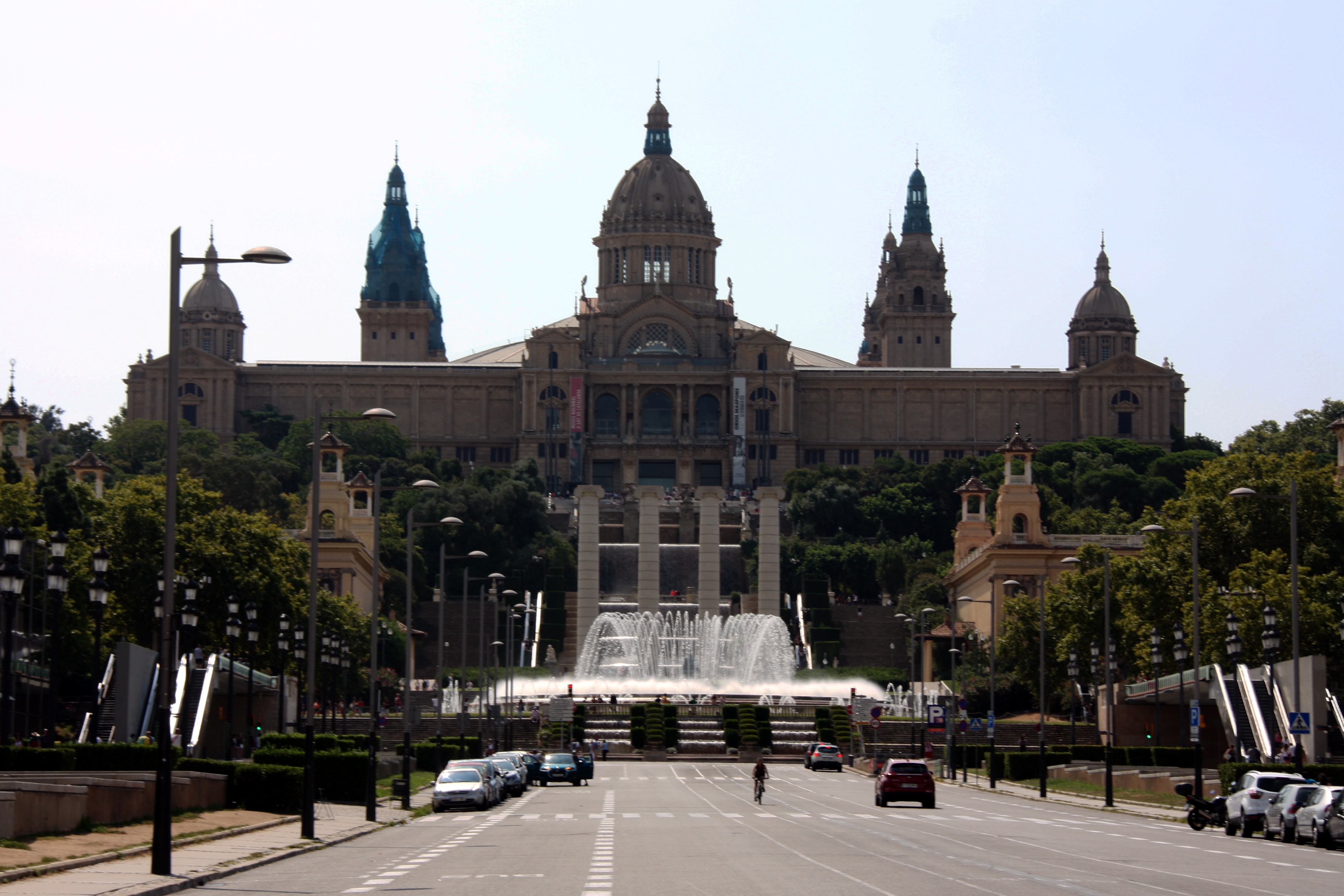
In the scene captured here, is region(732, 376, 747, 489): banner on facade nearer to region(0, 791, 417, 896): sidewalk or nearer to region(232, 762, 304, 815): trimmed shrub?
region(232, 762, 304, 815): trimmed shrub

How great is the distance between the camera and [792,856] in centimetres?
3192

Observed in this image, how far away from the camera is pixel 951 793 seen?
6222 centimetres

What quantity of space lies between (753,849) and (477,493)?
381 feet

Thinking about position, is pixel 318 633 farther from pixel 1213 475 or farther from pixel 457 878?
pixel 457 878

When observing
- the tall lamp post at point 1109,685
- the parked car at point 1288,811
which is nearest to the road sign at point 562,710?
the tall lamp post at point 1109,685

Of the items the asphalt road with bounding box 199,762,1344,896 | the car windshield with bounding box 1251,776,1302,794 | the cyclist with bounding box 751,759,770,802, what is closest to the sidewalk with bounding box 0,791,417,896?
the asphalt road with bounding box 199,762,1344,896

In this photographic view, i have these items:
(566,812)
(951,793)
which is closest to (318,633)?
(951,793)

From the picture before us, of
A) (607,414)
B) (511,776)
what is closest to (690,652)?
(511,776)

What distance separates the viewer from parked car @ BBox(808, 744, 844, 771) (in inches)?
3108

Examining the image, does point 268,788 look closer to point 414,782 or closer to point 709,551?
point 414,782

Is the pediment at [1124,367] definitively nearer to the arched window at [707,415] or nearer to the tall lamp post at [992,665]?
the arched window at [707,415]

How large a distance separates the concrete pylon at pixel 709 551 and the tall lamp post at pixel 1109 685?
125 feet

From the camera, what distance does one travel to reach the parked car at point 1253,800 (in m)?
39.9

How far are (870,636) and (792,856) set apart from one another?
94.0m
